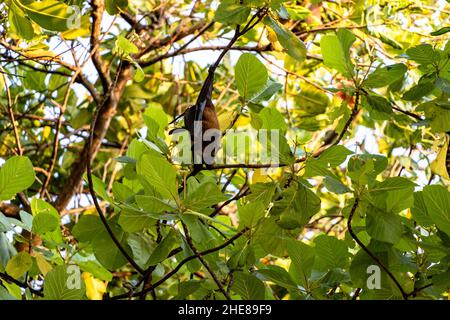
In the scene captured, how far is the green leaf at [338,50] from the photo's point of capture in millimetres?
1226

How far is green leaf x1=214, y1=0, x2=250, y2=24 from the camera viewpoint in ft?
3.63

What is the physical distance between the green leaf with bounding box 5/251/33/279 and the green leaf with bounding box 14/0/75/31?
375mm

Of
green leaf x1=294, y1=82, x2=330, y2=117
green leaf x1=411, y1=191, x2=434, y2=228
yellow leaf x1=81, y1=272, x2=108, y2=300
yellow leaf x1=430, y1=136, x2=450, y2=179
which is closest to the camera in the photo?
green leaf x1=411, y1=191, x2=434, y2=228

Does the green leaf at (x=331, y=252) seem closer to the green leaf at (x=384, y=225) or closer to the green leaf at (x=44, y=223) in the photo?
the green leaf at (x=384, y=225)

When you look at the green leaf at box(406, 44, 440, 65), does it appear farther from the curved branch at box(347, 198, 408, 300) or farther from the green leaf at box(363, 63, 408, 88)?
the curved branch at box(347, 198, 408, 300)

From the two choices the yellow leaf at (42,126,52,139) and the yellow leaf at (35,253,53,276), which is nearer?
the yellow leaf at (35,253,53,276)

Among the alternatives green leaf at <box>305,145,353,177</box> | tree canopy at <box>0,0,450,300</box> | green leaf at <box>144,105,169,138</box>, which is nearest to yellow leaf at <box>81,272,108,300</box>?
tree canopy at <box>0,0,450,300</box>

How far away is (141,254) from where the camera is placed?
1191 millimetres

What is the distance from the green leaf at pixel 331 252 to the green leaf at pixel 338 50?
0.29 m

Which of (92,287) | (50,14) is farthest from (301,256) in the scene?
(92,287)

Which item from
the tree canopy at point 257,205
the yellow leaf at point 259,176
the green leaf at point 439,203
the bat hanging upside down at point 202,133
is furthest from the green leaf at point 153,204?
the green leaf at point 439,203

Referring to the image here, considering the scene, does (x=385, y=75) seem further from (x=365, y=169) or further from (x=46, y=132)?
(x=46, y=132)
